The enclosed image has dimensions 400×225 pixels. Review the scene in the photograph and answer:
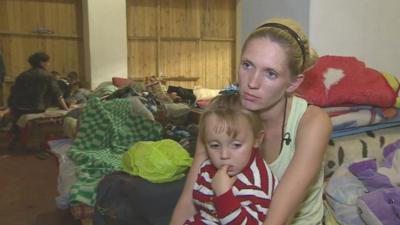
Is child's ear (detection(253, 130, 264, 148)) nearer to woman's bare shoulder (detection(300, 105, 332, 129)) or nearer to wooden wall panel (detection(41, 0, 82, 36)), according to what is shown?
woman's bare shoulder (detection(300, 105, 332, 129))

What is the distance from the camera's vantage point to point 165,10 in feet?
21.2

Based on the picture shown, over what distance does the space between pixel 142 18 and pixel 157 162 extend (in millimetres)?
4817

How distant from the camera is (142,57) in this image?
632 centimetres

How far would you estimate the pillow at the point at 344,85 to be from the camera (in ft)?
4.61

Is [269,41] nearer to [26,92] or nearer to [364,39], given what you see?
[364,39]

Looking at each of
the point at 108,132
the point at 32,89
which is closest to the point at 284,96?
the point at 108,132

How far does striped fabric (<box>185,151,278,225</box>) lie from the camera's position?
98cm

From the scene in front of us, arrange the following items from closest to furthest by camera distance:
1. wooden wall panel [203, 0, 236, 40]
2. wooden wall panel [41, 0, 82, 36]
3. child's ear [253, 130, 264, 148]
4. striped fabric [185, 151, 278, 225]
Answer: striped fabric [185, 151, 278, 225] → child's ear [253, 130, 264, 148] → wooden wall panel [41, 0, 82, 36] → wooden wall panel [203, 0, 236, 40]

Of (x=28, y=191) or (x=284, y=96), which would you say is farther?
(x=28, y=191)

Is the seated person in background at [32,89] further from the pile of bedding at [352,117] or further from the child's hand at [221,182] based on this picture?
the child's hand at [221,182]

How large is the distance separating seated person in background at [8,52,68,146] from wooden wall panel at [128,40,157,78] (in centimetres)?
165

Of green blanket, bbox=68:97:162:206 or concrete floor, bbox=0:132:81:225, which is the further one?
concrete floor, bbox=0:132:81:225

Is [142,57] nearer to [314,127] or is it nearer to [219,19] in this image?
[219,19]

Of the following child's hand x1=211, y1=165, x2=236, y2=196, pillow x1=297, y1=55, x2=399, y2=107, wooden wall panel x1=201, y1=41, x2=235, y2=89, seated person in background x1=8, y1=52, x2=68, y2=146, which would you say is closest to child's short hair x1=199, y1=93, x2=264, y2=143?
child's hand x1=211, y1=165, x2=236, y2=196
